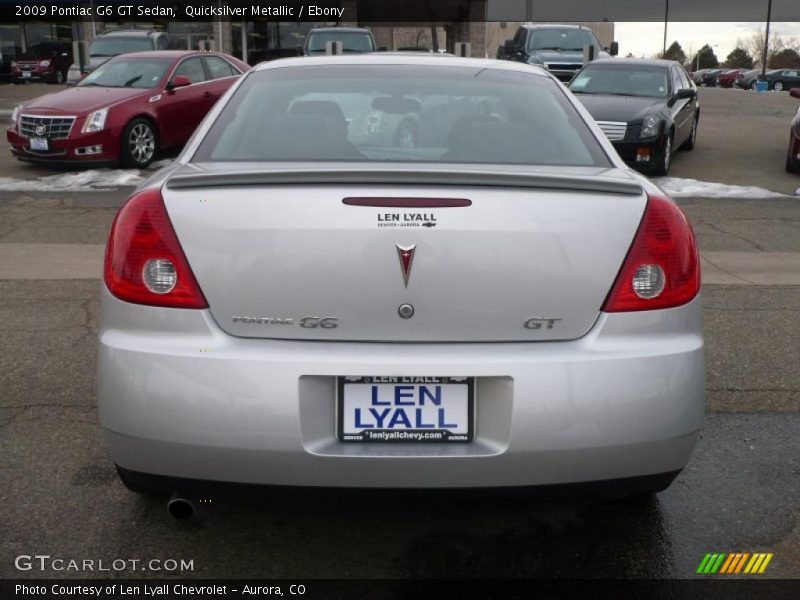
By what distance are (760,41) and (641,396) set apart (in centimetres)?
11577

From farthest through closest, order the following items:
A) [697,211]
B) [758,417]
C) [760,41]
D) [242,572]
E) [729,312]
Answer: 1. [760,41]
2. [697,211]
3. [729,312]
4. [758,417]
5. [242,572]

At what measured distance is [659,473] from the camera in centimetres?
268

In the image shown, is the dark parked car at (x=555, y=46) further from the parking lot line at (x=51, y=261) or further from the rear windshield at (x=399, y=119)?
the rear windshield at (x=399, y=119)

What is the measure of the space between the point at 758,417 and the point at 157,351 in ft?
9.32

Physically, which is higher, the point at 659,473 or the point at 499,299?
the point at 499,299

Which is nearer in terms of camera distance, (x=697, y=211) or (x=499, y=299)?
(x=499, y=299)

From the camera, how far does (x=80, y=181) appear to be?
11492mm

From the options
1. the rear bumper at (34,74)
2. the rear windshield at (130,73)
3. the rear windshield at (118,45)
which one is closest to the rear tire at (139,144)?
the rear windshield at (130,73)

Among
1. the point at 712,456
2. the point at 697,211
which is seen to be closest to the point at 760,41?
the point at 697,211

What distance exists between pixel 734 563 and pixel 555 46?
20.3 meters

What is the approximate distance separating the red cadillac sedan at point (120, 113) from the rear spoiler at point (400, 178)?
972cm

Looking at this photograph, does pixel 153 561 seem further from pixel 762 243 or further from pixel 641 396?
pixel 762 243

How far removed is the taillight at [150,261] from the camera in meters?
2.63

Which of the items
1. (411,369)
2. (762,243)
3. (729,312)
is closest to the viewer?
(411,369)
